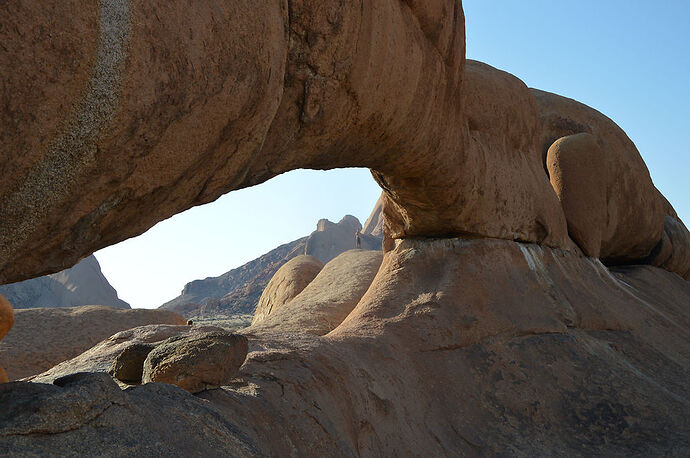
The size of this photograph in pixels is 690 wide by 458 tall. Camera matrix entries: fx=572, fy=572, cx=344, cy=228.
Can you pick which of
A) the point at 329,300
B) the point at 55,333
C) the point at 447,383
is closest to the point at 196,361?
the point at 447,383

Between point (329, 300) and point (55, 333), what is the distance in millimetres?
3087

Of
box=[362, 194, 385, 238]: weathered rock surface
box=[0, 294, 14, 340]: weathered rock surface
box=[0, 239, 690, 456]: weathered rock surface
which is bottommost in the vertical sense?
box=[0, 239, 690, 456]: weathered rock surface

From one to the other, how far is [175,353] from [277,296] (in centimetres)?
764

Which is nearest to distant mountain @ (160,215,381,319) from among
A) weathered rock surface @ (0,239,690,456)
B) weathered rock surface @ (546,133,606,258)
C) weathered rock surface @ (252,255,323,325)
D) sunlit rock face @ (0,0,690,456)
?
weathered rock surface @ (252,255,323,325)

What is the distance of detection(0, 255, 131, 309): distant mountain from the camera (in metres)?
25.6

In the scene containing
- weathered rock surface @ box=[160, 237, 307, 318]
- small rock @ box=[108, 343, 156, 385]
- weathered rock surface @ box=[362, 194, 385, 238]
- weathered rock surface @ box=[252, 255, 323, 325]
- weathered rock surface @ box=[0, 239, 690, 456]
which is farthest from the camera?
weathered rock surface @ box=[362, 194, 385, 238]

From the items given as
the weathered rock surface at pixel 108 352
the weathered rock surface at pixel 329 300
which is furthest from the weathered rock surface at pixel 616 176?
the weathered rock surface at pixel 108 352

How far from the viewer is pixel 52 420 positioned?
126 cm

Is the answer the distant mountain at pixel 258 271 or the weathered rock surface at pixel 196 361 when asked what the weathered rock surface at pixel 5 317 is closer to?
the weathered rock surface at pixel 196 361

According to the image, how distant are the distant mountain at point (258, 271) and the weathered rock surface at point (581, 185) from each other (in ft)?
82.3

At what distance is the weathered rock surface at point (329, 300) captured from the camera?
17.4 ft

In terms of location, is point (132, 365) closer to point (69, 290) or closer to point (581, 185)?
point (581, 185)

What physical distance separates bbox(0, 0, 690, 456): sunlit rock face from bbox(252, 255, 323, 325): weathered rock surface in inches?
143

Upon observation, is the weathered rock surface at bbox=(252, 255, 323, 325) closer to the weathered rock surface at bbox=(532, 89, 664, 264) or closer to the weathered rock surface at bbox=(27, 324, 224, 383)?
the weathered rock surface at bbox=(532, 89, 664, 264)
